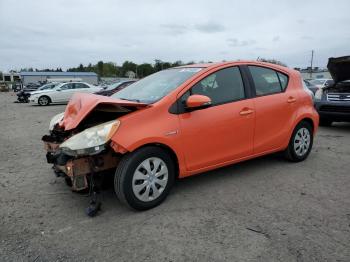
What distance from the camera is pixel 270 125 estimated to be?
16.1 ft

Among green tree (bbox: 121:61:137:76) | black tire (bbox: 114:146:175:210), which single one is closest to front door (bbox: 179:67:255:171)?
black tire (bbox: 114:146:175:210)

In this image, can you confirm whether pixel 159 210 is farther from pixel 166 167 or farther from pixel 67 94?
pixel 67 94

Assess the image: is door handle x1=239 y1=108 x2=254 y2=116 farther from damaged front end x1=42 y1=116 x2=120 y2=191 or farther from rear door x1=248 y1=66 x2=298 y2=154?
damaged front end x1=42 y1=116 x2=120 y2=191

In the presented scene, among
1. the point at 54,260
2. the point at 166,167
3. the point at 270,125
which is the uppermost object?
the point at 270,125

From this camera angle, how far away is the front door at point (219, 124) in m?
4.04

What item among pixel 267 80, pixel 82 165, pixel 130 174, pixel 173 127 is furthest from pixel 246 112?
pixel 82 165

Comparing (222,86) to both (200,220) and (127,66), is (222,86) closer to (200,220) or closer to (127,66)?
(200,220)

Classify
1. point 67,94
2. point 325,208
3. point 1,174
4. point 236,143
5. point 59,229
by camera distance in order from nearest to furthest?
point 59,229
point 325,208
point 236,143
point 1,174
point 67,94

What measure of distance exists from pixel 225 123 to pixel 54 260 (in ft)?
8.16

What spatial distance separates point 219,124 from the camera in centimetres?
424

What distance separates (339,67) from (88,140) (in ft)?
24.8

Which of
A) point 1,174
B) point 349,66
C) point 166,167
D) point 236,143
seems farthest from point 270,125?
point 349,66

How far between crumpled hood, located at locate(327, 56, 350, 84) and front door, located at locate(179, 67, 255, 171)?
5007 millimetres

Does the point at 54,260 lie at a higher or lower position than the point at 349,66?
lower
